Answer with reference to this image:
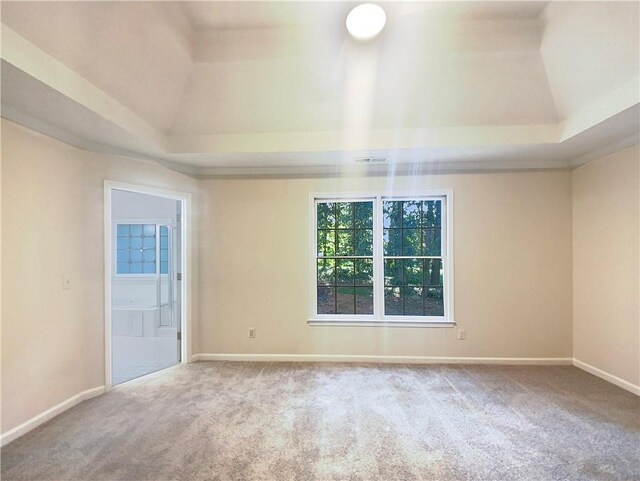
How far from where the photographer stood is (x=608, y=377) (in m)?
3.22

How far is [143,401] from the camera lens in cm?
282

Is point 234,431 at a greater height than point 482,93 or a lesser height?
lesser

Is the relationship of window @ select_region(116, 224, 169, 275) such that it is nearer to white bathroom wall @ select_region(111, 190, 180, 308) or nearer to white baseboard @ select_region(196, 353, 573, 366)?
white bathroom wall @ select_region(111, 190, 180, 308)

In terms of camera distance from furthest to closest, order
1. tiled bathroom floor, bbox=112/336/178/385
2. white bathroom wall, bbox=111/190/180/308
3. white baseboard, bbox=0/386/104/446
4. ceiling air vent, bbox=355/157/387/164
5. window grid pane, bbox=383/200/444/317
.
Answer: white bathroom wall, bbox=111/190/180/308 < window grid pane, bbox=383/200/444/317 < tiled bathroom floor, bbox=112/336/178/385 < ceiling air vent, bbox=355/157/387/164 < white baseboard, bbox=0/386/104/446

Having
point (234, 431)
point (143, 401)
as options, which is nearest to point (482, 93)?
point (234, 431)

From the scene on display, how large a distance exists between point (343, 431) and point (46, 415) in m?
2.33

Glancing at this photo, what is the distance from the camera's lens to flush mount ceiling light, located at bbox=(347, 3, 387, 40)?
222 centimetres

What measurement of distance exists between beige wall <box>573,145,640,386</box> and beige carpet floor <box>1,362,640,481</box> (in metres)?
0.34

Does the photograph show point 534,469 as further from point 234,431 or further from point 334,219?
point 334,219

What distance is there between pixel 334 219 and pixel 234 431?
2503 millimetres

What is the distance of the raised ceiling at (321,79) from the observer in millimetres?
2053

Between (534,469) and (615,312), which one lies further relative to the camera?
(615,312)

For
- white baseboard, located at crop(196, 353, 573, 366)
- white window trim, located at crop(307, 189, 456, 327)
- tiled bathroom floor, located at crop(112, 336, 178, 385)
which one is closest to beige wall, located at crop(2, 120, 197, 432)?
tiled bathroom floor, located at crop(112, 336, 178, 385)

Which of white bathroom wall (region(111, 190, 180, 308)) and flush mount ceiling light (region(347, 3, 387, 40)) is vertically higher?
flush mount ceiling light (region(347, 3, 387, 40))
